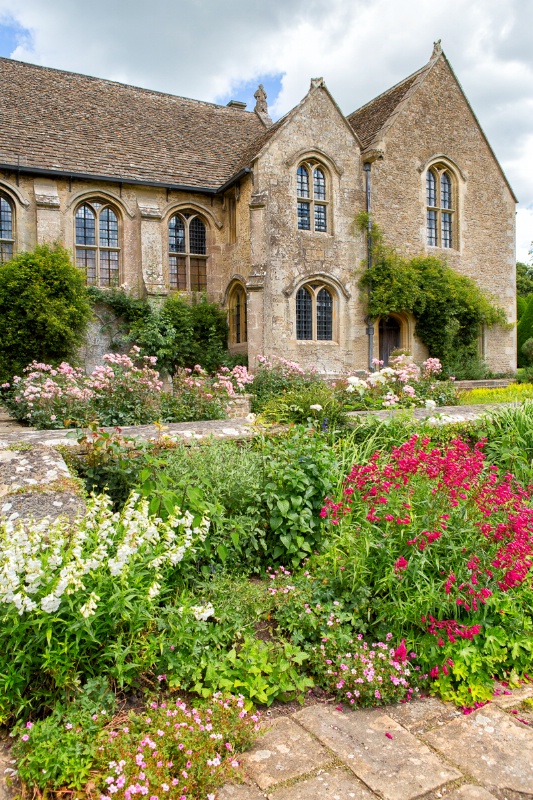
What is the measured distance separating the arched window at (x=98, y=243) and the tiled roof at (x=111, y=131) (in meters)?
1.11

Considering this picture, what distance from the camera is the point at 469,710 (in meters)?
2.83

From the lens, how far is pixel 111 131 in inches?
716

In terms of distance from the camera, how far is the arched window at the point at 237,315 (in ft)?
57.4

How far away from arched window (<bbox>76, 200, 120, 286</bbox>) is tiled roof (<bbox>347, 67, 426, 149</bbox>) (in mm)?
8495

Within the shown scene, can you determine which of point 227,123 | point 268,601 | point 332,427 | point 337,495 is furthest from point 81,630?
point 227,123

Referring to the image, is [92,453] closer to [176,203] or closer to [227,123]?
[176,203]

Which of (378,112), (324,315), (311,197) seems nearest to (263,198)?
(311,197)

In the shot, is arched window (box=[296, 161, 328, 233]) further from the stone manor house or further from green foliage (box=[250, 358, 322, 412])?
green foliage (box=[250, 358, 322, 412])

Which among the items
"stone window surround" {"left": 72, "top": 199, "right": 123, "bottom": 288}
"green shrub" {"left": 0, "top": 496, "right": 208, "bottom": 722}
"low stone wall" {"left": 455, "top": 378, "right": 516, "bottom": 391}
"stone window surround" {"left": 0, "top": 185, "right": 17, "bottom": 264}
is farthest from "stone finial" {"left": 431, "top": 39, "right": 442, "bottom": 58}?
"green shrub" {"left": 0, "top": 496, "right": 208, "bottom": 722}

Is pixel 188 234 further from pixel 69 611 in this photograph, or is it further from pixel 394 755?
pixel 394 755

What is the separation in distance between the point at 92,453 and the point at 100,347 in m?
12.9

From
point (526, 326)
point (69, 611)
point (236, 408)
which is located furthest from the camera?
point (526, 326)

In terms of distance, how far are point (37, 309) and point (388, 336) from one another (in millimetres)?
10776

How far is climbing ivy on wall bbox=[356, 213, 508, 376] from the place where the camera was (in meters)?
17.5
